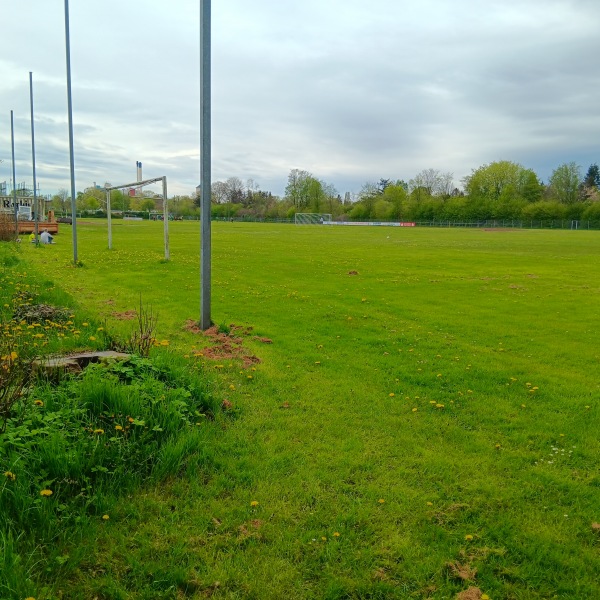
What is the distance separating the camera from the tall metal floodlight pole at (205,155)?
8430 millimetres

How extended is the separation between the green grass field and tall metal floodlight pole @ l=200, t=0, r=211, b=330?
815 millimetres

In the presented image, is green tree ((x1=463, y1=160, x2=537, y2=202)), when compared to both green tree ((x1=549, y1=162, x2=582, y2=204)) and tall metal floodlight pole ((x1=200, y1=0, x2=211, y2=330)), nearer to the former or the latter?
green tree ((x1=549, y1=162, x2=582, y2=204))

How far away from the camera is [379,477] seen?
168 inches

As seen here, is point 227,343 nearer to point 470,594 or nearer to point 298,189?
point 470,594

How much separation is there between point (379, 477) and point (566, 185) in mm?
114892

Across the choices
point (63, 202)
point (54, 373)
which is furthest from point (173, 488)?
point (63, 202)

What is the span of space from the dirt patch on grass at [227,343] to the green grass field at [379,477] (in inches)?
5.7

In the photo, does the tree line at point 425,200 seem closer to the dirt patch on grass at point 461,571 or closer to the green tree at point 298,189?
the green tree at point 298,189

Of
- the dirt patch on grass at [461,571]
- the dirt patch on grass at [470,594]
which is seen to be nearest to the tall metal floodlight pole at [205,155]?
the dirt patch on grass at [461,571]

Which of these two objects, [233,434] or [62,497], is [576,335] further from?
[62,497]

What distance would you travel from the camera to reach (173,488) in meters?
3.94

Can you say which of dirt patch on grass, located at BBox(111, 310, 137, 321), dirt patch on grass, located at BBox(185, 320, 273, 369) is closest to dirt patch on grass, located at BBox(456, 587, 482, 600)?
dirt patch on grass, located at BBox(185, 320, 273, 369)

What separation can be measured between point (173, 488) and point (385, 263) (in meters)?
19.4

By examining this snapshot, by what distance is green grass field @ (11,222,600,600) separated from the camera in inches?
123
